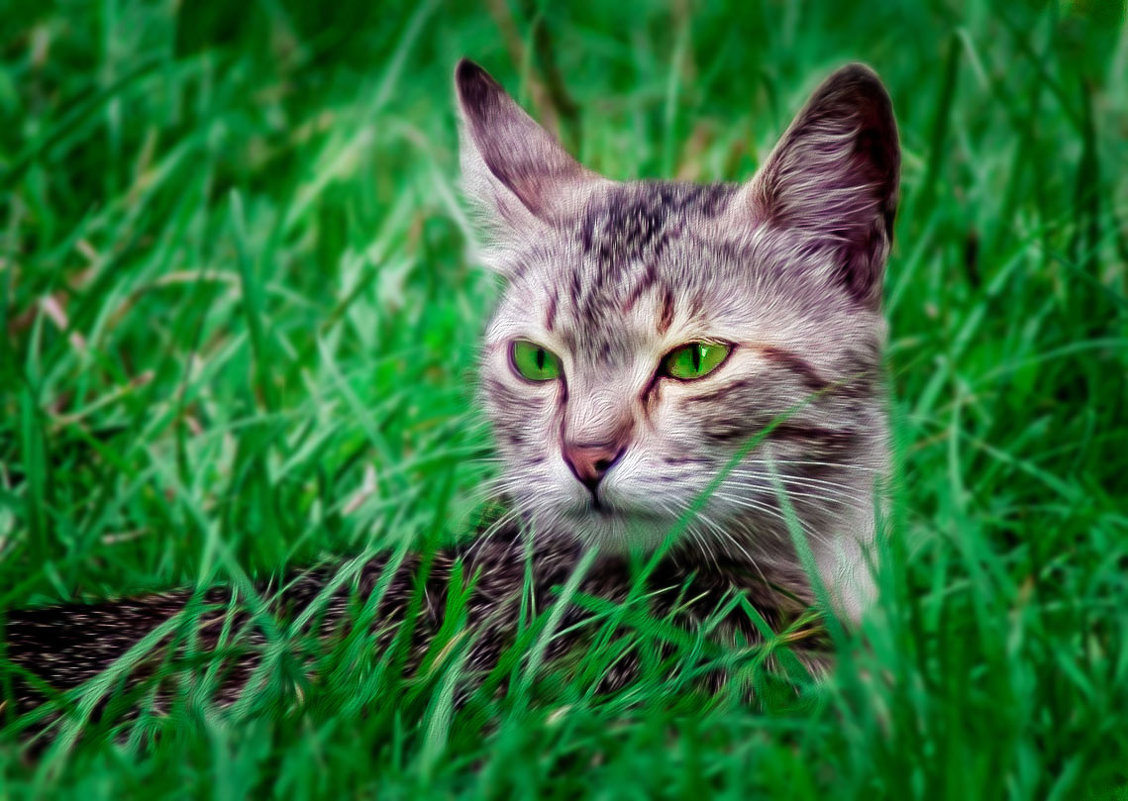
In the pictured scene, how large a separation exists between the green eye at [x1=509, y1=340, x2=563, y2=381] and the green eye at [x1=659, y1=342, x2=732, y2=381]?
0.30m

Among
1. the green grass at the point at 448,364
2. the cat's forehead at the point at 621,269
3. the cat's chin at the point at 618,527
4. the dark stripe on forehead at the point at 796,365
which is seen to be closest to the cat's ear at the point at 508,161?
the cat's forehead at the point at 621,269

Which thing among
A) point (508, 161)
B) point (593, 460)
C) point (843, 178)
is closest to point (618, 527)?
point (593, 460)

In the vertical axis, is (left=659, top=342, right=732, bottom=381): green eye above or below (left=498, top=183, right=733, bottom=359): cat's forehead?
below

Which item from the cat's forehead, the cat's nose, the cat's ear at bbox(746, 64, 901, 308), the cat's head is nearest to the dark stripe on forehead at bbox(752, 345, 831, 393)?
the cat's head

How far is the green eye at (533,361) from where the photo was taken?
294cm

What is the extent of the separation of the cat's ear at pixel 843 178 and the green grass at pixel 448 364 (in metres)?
0.67

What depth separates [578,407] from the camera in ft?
8.86

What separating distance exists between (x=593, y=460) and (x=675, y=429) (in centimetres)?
20

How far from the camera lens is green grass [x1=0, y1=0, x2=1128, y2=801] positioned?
2.20 meters

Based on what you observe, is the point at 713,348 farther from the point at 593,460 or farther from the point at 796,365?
the point at 593,460

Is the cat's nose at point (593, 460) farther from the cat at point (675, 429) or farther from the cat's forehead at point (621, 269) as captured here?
the cat's forehead at point (621, 269)

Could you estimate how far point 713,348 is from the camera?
9.11ft

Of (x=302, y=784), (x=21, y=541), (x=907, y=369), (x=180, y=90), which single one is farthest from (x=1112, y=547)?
(x=180, y=90)

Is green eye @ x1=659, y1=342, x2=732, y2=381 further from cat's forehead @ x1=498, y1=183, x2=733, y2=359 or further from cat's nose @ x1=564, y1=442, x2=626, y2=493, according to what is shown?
cat's nose @ x1=564, y1=442, x2=626, y2=493
